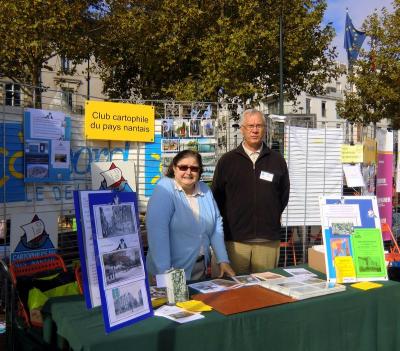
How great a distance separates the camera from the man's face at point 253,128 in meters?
3.11

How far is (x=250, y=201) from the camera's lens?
3215 mm

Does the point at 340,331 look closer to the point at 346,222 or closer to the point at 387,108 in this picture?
the point at 346,222

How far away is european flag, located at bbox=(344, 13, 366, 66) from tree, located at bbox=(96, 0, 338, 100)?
6.88 feet

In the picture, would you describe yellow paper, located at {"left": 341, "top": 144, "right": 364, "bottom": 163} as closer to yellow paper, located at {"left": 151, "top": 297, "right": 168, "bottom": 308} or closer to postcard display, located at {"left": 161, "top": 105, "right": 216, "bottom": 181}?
postcard display, located at {"left": 161, "top": 105, "right": 216, "bottom": 181}

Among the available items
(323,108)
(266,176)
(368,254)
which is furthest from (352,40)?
(323,108)

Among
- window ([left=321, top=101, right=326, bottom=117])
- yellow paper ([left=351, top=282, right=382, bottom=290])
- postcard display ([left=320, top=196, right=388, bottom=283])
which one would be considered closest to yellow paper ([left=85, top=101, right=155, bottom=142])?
postcard display ([left=320, top=196, right=388, bottom=283])

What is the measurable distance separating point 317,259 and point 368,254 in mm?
365

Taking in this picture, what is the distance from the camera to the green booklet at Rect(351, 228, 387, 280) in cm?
269

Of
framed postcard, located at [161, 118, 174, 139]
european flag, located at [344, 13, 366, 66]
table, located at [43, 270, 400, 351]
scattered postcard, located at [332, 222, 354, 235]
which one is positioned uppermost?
european flag, located at [344, 13, 366, 66]

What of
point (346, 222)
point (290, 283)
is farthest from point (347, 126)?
point (290, 283)

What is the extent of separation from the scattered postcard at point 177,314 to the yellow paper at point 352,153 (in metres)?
3.42

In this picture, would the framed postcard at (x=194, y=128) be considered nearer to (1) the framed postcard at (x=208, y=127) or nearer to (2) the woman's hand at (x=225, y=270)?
(1) the framed postcard at (x=208, y=127)

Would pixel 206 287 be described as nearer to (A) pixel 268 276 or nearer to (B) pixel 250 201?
(A) pixel 268 276

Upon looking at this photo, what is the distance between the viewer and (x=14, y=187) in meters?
3.71
